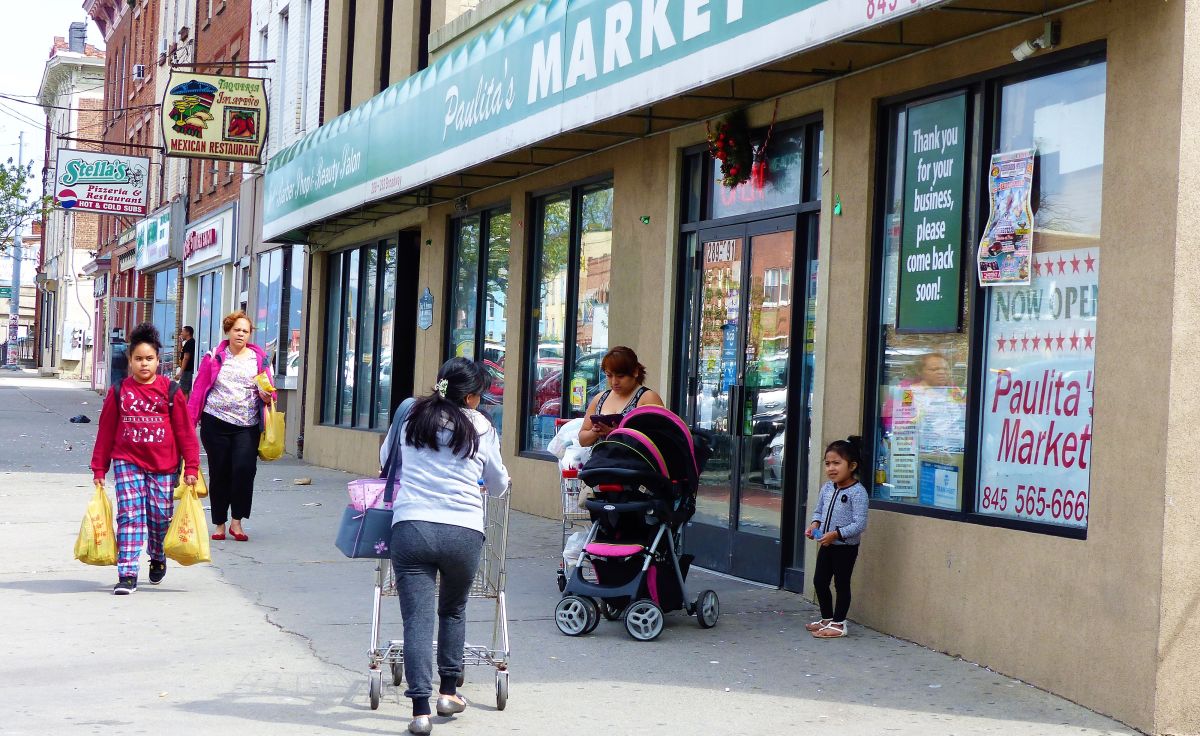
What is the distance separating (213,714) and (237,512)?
19.3 feet

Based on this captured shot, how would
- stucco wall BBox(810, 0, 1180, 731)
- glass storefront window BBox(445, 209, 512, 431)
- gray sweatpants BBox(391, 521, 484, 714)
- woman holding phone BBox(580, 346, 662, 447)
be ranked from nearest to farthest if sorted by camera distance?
gray sweatpants BBox(391, 521, 484, 714), stucco wall BBox(810, 0, 1180, 731), woman holding phone BBox(580, 346, 662, 447), glass storefront window BBox(445, 209, 512, 431)

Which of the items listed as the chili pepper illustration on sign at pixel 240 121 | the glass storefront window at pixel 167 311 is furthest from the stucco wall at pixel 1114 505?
the glass storefront window at pixel 167 311

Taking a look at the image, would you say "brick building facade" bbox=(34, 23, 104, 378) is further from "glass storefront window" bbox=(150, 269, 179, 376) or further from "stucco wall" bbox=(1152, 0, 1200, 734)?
"stucco wall" bbox=(1152, 0, 1200, 734)

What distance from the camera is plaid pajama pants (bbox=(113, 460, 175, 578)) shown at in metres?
9.09

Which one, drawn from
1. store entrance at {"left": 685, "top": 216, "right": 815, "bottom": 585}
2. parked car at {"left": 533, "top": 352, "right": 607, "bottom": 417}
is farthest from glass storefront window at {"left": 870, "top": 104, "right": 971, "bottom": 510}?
parked car at {"left": 533, "top": 352, "right": 607, "bottom": 417}

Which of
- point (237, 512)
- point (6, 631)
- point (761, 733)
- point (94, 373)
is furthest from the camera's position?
point (94, 373)

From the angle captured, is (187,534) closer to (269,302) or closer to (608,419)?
(608,419)

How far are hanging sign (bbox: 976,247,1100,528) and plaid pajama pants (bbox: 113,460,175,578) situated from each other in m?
5.08

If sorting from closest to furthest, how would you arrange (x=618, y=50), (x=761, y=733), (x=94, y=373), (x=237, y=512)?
(x=761, y=733) < (x=618, y=50) < (x=237, y=512) < (x=94, y=373)

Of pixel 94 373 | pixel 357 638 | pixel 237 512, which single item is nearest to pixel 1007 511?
pixel 357 638

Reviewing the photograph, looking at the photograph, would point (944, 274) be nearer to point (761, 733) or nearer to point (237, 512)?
point (761, 733)

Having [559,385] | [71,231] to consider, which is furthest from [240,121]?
[71,231]

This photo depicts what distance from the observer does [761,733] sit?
6.09 metres

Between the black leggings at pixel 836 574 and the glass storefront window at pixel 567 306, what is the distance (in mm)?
4715
